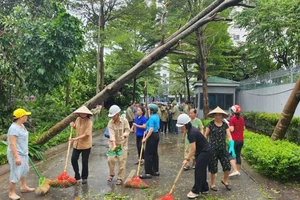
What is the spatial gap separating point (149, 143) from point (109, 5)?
590 inches

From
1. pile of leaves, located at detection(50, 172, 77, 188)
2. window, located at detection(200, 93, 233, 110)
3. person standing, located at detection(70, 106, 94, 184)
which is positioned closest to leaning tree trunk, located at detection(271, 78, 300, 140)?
person standing, located at detection(70, 106, 94, 184)

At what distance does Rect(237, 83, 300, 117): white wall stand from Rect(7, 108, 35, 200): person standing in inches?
414

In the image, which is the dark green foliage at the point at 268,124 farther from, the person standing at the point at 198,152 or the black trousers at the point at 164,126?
the person standing at the point at 198,152

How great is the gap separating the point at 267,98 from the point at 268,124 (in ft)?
11.3

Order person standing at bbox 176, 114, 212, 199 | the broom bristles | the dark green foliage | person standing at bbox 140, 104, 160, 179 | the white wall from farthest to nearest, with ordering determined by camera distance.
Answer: the white wall
the dark green foliage
person standing at bbox 140, 104, 160, 179
the broom bristles
person standing at bbox 176, 114, 212, 199

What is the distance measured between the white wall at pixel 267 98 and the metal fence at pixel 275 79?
0.24m

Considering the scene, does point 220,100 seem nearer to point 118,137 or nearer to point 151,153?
point 151,153

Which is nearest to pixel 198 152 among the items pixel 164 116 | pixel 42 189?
pixel 42 189

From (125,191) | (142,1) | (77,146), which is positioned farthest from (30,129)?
(142,1)

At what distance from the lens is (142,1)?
20234 millimetres

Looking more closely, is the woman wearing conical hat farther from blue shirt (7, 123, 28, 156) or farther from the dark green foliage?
the dark green foliage

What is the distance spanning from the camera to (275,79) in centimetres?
1554

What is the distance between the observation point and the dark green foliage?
10562 mm

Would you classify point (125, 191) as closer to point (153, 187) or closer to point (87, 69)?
point (153, 187)
